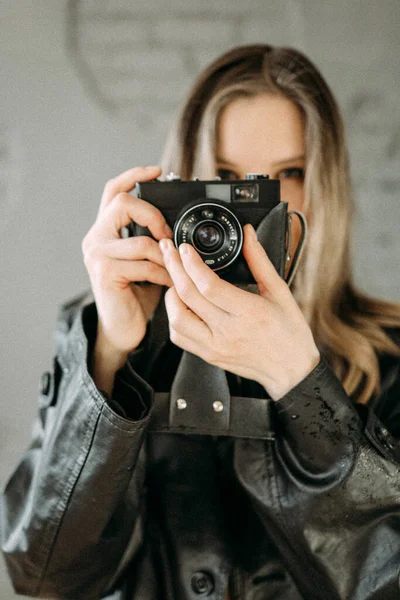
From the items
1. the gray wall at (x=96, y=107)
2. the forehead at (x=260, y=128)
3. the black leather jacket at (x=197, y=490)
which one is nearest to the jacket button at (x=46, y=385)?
the black leather jacket at (x=197, y=490)

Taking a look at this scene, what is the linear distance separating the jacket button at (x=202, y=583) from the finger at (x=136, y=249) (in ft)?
1.17

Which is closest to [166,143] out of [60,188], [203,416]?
[60,188]

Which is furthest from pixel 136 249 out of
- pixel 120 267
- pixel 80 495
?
pixel 80 495

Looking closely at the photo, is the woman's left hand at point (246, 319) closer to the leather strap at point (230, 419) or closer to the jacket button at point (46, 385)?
the leather strap at point (230, 419)

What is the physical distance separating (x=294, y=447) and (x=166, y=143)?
548 millimetres

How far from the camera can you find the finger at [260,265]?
2.04 feet

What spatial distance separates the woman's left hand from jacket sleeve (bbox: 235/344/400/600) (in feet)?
0.09

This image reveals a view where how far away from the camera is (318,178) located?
0.85 metres

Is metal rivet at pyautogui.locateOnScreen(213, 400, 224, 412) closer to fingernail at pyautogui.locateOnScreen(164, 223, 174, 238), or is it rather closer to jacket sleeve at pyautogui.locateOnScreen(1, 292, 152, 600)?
jacket sleeve at pyautogui.locateOnScreen(1, 292, 152, 600)

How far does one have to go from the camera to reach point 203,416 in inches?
26.4

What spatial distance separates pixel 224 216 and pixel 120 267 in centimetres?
14

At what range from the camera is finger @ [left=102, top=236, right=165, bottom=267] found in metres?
0.67

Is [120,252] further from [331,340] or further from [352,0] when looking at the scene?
[352,0]

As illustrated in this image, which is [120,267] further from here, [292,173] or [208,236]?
[292,173]
